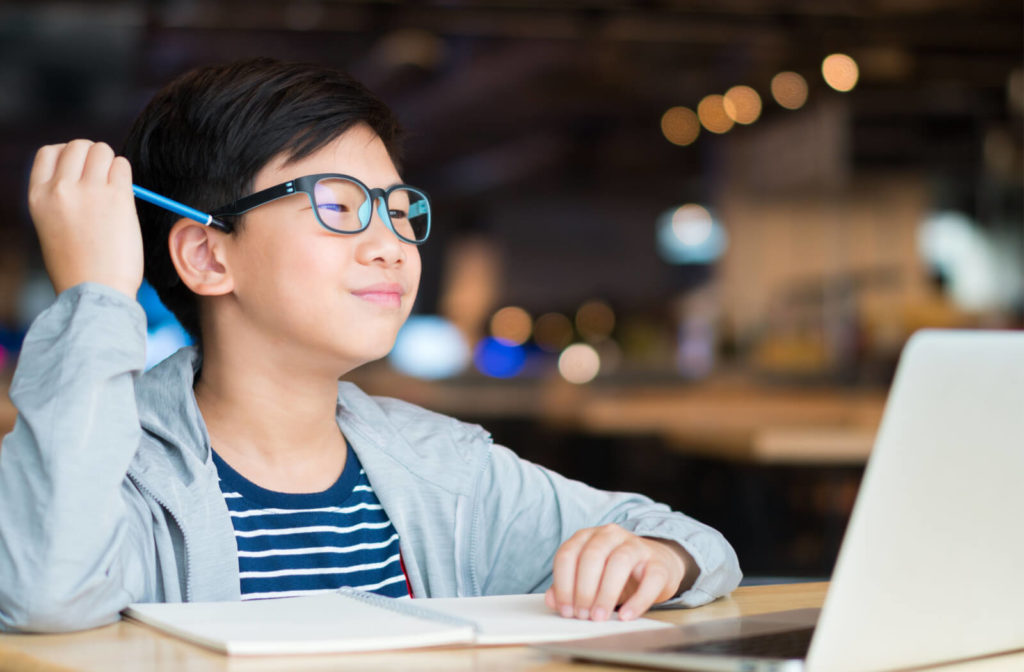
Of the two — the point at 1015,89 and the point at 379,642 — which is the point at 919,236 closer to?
the point at 1015,89

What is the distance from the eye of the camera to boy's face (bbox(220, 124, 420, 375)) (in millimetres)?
1188

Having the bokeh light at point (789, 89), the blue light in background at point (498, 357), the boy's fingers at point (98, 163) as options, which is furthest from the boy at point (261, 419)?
the blue light in background at point (498, 357)

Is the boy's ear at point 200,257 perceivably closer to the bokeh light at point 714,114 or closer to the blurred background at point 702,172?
the blurred background at point 702,172

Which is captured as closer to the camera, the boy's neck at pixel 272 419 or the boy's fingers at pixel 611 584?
the boy's fingers at pixel 611 584

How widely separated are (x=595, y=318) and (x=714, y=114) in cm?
479

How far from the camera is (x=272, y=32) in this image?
6691mm

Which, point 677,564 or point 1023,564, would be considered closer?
point 1023,564

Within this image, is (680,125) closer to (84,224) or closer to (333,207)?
(333,207)

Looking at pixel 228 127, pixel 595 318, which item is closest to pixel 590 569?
pixel 228 127

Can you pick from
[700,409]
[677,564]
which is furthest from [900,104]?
[677,564]

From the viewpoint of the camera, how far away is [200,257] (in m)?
1.29

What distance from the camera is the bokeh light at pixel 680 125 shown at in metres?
8.59

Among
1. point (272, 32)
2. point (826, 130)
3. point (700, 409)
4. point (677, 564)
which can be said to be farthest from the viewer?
point (826, 130)

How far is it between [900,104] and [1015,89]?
27.9 inches
